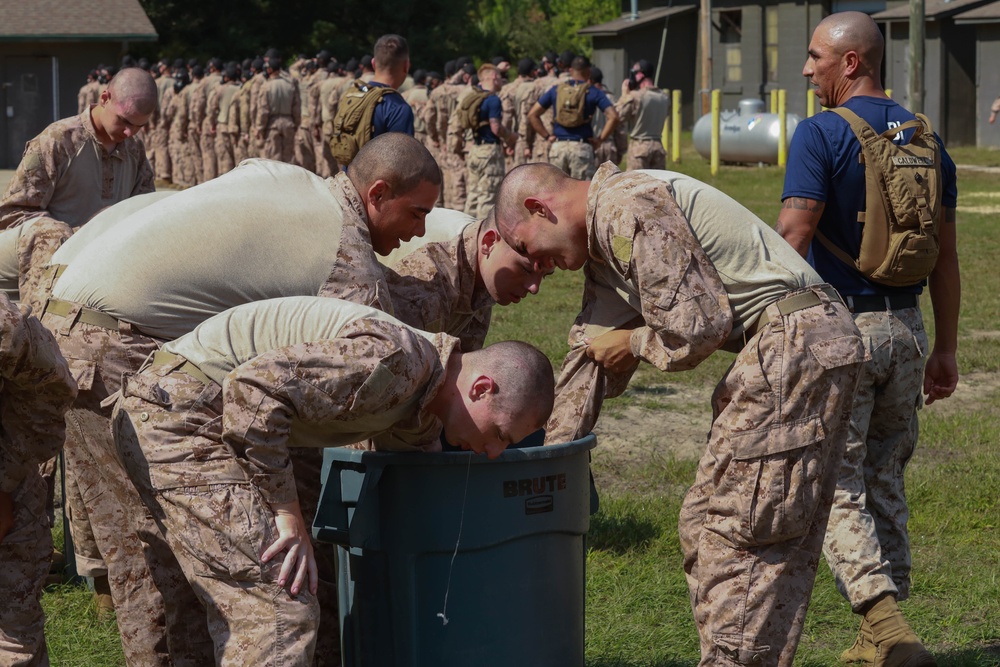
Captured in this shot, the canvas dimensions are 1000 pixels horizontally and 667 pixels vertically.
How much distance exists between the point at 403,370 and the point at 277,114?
1668 centimetres

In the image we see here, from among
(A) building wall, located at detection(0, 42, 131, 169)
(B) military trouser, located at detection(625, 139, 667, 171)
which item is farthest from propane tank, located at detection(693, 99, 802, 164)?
(A) building wall, located at detection(0, 42, 131, 169)

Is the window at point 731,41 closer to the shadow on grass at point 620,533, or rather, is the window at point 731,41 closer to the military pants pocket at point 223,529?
the shadow on grass at point 620,533

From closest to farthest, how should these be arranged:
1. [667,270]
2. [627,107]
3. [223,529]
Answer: [223,529] < [667,270] < [627,107]

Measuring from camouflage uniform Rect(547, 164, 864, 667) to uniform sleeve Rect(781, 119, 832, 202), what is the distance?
2.26 feet

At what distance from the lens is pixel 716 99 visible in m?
25.4

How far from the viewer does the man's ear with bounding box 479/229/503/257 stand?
4.30m

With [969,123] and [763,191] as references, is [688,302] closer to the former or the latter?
[763,191]

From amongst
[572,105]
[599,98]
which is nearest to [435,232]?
[572,105]

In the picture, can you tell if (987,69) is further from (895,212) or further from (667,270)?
(667,270)

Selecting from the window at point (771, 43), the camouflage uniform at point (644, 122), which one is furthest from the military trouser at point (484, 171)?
the window at point (771, 43)

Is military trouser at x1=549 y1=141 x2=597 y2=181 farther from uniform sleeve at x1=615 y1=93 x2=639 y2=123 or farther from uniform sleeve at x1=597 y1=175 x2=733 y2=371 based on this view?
uniform sleeve at x1=597 y1=175 x2=733 y2=371

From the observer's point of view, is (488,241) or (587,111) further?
(587,111)

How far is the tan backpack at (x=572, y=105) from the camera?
51.1 feet

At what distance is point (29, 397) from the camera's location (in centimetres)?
348
